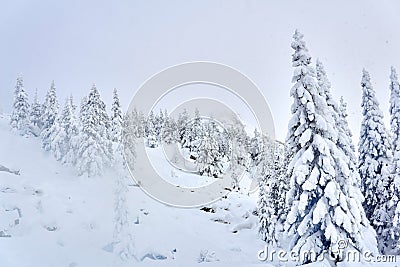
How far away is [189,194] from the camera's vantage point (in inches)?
1912

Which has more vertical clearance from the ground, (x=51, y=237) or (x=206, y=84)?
(x=206, y=84)

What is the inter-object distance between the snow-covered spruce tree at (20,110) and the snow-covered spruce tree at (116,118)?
61.4ft

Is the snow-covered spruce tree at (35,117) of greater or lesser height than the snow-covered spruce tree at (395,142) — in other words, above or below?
above

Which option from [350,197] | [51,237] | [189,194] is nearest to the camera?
[350,197]

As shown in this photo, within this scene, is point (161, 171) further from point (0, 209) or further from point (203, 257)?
point (0, 209)

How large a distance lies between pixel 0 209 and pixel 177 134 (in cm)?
6848

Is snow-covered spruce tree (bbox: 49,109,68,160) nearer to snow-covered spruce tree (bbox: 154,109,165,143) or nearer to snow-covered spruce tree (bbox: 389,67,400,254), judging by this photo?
snow-covered spruce tree (bbox: 154,109,165,143)

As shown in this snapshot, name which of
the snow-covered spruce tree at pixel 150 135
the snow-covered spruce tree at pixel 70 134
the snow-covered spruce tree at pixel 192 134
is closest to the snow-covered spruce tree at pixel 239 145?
the snow-covered spruce tree at pixel 192 134

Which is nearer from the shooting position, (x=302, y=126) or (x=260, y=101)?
(x=302, y=126)

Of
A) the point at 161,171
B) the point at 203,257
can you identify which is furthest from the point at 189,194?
the point at 203,257

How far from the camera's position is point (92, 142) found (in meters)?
47.2

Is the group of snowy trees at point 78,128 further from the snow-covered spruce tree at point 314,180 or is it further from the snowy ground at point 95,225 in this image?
the snow-covered spruce tree at point 314,180

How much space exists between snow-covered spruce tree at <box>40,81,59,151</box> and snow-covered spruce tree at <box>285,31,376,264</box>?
50.6 meters

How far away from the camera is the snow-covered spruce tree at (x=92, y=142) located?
46.7 meters
